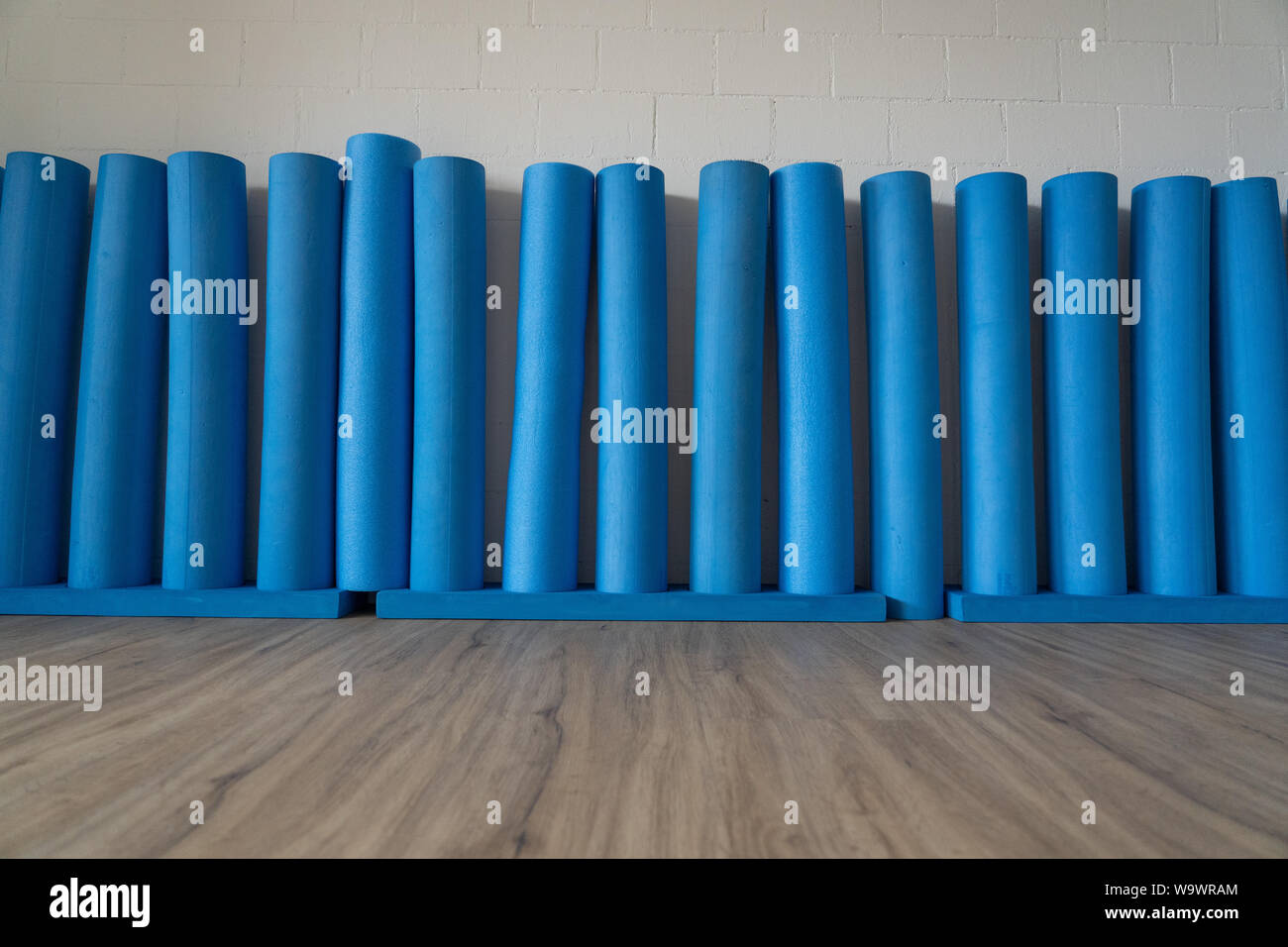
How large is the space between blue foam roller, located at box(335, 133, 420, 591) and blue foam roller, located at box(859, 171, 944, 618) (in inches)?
52.2

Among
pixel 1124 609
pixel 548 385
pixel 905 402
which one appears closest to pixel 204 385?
pixel 548 385

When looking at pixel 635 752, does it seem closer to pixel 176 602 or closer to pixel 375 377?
pixel 375 377

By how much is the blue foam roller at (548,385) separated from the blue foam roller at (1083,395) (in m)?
1.35

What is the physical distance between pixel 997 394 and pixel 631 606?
3.80 ft

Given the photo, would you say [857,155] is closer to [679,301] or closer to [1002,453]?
[679,301]

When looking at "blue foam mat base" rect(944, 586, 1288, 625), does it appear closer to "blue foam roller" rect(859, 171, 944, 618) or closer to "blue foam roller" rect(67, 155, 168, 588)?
"blue foam roller" rect(859, 171, 944, 618)

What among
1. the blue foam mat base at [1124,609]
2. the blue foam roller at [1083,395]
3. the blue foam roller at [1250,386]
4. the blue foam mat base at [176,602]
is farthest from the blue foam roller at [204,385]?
the blue foam roller at [1250,386]

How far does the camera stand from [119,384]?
2115 mm

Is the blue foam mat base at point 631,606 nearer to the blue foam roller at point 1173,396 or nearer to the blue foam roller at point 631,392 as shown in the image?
the blue foam roller at point 631,392

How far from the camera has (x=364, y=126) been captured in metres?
2.41

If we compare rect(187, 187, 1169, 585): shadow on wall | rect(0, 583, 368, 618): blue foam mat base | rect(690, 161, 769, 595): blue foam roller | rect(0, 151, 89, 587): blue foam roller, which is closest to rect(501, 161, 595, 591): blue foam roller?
rect(187, 187, 1169, 585): shadow on wall

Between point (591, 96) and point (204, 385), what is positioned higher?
point (591, 96)

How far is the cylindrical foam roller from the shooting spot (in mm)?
2084
